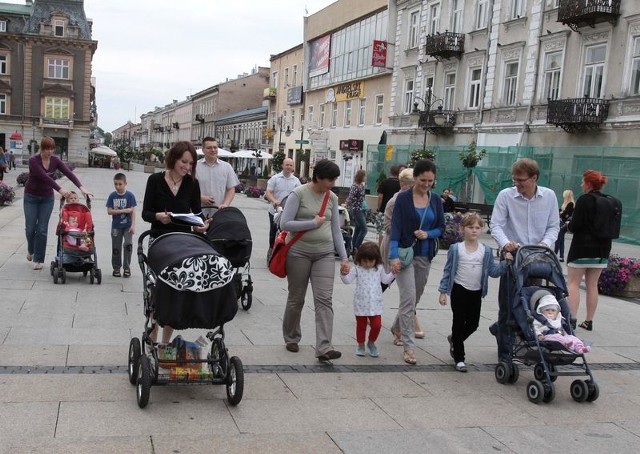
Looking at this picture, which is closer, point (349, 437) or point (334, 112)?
point (349, 437)

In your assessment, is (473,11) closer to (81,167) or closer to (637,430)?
(637,430)

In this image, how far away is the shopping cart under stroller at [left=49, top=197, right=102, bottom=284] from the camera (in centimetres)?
865

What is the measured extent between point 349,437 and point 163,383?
4.27 feet

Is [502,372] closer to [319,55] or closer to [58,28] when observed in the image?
[319,55]

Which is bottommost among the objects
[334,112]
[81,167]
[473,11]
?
[81,167]

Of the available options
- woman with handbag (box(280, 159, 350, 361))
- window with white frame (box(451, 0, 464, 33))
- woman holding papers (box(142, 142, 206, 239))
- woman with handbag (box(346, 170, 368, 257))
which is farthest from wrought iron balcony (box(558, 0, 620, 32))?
woman holding papers (box(142, 142, 206, 239))

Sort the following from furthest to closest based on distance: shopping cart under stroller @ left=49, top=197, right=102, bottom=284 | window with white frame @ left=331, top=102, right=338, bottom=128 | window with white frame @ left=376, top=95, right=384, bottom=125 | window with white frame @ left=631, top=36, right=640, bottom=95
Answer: window with white frame @ left=331, top=102, right=338, bottom=128 → window with white frame @ left=376, top=95, right=384, bottom=125 → window with white frame @ left=631, top=36, right=640, bottom=95 → shopping cart under stroller @ left=49, top=197, right=102, bottom=284

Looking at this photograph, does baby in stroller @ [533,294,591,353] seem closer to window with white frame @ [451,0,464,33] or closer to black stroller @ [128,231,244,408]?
black stroller @ [128,231,244,408]

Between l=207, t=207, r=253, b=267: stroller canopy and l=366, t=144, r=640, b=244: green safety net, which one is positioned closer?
l=207, t=207, r=253, b=267: stroller canopy

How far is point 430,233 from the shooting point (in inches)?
238

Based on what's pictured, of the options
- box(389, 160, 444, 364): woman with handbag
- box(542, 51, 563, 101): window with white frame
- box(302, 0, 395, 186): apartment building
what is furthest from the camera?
box(302, 0, 395, 186): apartment building

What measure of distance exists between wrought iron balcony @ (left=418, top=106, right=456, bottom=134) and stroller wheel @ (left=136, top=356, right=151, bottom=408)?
27471mm

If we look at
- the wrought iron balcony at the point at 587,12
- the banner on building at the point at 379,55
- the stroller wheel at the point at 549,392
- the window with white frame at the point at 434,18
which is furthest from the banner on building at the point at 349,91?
the stroller wheel at the point at 549,392

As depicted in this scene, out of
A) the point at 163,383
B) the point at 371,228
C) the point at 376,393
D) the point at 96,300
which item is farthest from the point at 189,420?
the point at 371,228
